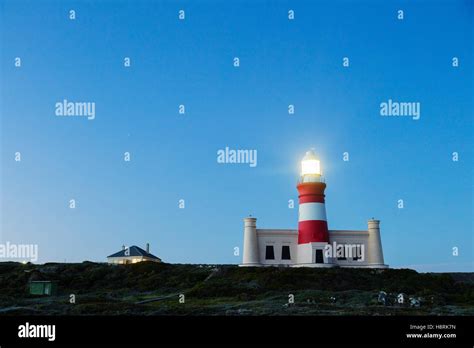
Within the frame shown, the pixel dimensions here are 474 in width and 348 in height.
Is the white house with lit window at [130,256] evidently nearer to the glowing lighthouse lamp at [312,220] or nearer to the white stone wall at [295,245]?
the white stone wall at [295,245]

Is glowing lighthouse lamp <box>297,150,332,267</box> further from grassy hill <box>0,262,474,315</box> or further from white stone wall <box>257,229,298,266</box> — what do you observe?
grassy hill <box>0,262,474,315</box>

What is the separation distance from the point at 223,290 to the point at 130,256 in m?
19.8

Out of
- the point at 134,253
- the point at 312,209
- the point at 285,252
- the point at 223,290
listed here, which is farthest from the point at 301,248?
the point at 134,253

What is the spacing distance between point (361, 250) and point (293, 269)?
6.63m

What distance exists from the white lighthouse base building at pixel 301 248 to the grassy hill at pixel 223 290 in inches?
69.7

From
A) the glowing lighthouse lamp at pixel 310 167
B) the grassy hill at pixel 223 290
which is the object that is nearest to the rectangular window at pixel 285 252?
the grassy hill at pixel 223 290

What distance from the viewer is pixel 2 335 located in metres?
15.6

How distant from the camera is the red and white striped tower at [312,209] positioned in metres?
41.6

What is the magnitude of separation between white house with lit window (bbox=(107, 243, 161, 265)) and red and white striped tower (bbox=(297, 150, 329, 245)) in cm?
1679

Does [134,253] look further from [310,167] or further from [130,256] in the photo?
[310,167]

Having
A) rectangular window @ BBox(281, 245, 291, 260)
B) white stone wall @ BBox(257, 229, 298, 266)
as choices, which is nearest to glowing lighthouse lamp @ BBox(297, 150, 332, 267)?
white stone wall @ BBox(257, 229, 298, 266)

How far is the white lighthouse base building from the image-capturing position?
139ft

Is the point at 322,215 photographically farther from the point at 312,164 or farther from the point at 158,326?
the point at 158,326

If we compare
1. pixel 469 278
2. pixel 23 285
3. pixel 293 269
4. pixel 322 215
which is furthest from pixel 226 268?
pixel 469 278
